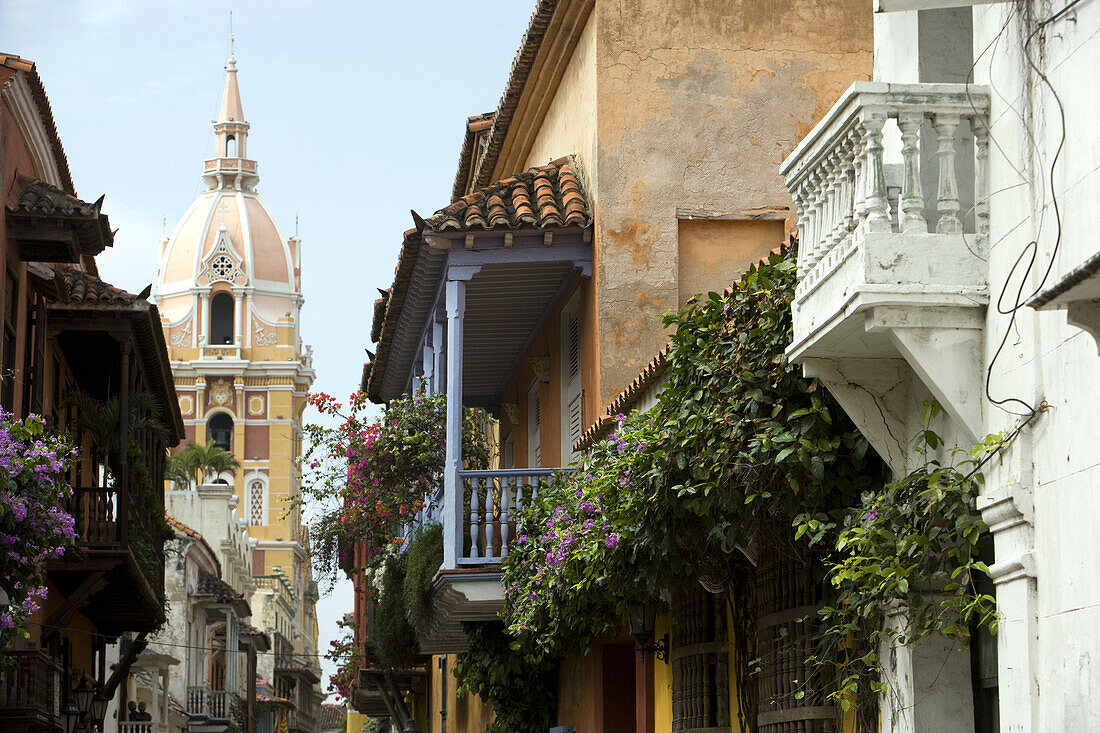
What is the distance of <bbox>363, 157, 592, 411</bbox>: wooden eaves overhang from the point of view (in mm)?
13641

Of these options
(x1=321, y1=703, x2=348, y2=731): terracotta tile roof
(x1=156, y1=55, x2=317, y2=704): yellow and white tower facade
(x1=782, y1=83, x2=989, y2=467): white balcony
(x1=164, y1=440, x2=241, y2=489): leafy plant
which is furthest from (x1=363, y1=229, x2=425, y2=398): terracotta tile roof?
(x1=321, y1=703, x2=348, y2=731): terracotta tile roof

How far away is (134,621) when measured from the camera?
23000 mm

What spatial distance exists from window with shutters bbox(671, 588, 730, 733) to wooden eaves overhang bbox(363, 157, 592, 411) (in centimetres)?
398

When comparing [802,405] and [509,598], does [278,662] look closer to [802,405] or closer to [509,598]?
[509,598]

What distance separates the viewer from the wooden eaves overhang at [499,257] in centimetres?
1364

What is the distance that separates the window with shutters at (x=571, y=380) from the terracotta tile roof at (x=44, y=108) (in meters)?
5.56

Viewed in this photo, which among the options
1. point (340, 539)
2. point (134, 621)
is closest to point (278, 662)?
point (134, 621)

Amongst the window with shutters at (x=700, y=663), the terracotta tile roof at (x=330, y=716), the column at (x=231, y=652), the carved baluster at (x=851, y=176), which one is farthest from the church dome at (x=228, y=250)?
the carved baluster at (x=851, y=176)

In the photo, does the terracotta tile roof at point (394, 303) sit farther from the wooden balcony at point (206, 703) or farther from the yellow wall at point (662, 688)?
the wooden balcony at point (206, 703)

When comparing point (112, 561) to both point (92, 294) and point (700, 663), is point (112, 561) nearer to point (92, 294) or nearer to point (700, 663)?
point (92, 294)

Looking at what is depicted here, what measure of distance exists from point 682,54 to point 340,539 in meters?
7.39

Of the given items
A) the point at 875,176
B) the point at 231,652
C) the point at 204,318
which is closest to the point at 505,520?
the point at 875,176

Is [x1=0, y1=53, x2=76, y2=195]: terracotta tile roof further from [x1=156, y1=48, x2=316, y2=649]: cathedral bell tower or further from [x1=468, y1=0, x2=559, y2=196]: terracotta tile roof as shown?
[x1=156, y1=48, x2=316, y2=649]: cathedral bell tower

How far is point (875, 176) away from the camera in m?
6.21
